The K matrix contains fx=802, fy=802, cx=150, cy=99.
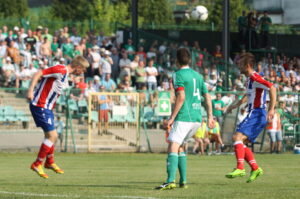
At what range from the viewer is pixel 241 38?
1507 inches

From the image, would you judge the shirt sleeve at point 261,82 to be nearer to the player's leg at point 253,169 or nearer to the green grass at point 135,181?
the player's leg at point 253,169

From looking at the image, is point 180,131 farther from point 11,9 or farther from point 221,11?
point 11,9

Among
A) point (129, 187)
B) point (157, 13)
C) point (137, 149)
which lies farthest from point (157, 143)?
point (157, 13)

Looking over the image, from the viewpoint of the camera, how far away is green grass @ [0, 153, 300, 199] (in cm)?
1101

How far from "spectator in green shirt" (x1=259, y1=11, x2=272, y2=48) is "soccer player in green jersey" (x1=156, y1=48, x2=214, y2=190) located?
25.6 meters

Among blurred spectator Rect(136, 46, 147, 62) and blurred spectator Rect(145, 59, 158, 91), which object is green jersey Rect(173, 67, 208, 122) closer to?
blurred spectator Rect(145, 59, 158, 91)

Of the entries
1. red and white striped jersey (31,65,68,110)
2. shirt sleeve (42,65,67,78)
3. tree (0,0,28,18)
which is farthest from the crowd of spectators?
tree (0,0,28,18)

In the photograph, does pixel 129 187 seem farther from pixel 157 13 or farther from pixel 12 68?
pixel 157 13

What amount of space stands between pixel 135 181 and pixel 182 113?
2.46m

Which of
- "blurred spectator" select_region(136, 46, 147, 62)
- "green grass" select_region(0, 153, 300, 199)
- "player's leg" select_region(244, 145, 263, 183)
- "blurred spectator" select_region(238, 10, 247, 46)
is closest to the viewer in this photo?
"green grass" select_region(0, 153, 300, 199)

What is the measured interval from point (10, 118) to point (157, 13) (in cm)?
A: 4539

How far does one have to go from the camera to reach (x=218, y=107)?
27.5 meters

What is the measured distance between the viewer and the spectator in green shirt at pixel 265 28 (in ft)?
122

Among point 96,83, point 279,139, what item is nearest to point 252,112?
point 279,139
